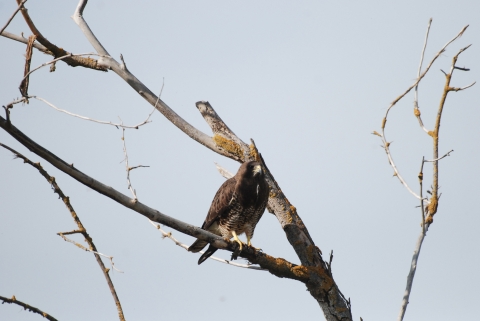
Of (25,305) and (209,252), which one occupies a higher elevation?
(209,252)

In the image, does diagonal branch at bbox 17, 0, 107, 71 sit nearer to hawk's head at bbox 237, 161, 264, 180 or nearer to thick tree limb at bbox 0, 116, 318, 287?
hawk's head at bbox 237, 161, 264, 180

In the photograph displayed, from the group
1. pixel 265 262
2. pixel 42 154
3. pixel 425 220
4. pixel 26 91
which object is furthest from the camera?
pixel 265 262

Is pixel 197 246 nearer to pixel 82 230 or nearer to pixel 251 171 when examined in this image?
pixel 251 171

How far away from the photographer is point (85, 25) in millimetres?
6848

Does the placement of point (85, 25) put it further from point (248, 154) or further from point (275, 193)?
point (275, 193)

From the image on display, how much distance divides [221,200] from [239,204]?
Answer: 0.95ft

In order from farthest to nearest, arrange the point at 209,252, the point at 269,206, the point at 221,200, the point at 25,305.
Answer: the point at 221,200, the point at 269,206, the point at 209,252, the point at 25,305

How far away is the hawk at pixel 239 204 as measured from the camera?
671 cm

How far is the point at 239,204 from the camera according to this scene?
22.9ft

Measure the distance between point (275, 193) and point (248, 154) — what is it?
528 mm

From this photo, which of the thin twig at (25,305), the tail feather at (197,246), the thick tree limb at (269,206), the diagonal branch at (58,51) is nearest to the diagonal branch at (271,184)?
the thick tree limb at (269,206)

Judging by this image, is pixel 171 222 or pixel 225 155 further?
pixel 225 155

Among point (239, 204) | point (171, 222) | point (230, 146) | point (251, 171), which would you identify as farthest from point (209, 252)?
point (171, 222)

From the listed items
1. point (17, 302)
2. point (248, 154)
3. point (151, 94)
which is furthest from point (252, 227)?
point (17, 302)
